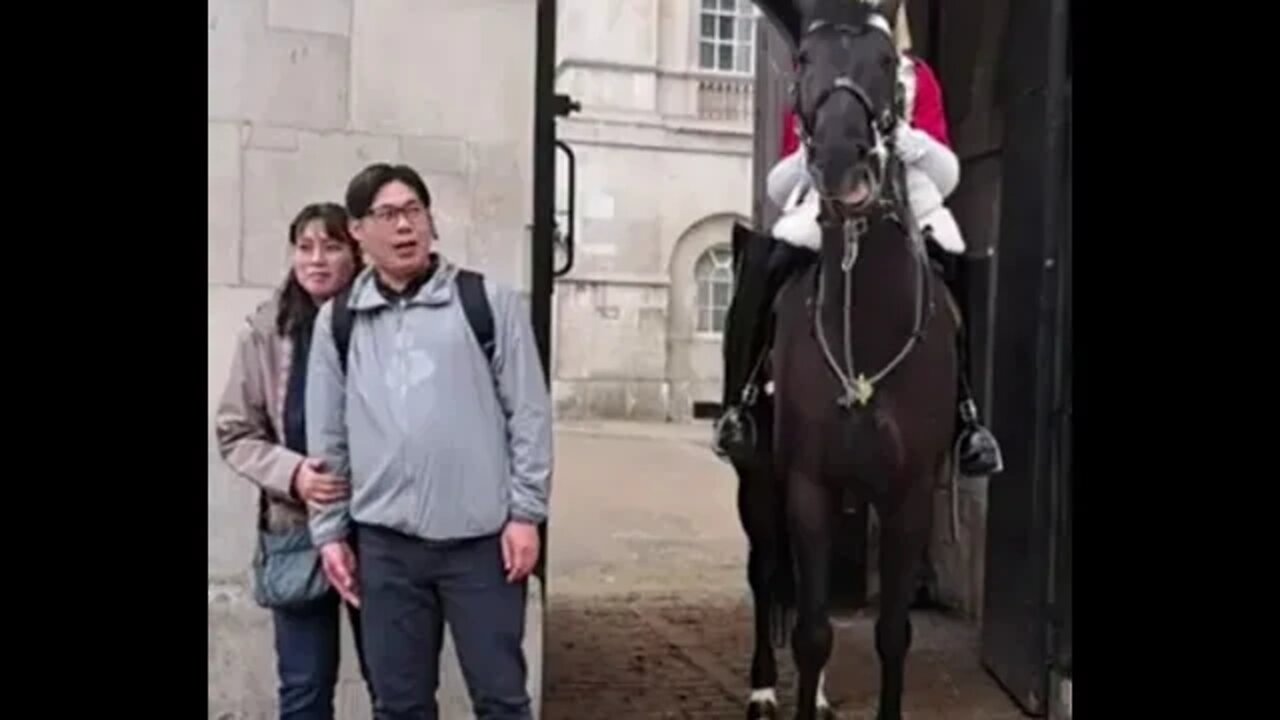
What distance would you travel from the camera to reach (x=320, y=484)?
3.68 m

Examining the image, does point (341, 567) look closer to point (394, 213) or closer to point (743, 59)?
point (394, 213)

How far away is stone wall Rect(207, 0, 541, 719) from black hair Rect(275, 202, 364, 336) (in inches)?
1.2

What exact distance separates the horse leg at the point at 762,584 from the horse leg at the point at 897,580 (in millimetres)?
441

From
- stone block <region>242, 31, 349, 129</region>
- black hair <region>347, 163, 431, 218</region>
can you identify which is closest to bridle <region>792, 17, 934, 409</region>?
black hair <region>347, 163, 431, 218</region>

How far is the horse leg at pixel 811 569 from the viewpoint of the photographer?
13.0 feet

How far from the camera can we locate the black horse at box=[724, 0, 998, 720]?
3680 mm

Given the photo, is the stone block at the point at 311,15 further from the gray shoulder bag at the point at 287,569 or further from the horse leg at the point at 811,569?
the horse leg at the point at 811,569

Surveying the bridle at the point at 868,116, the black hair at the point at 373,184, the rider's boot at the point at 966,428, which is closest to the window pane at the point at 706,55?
the rider's boot at the point at 966,428

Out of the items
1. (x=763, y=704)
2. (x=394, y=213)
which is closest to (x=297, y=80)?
(x=394, y=213)

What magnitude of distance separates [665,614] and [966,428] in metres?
2.63

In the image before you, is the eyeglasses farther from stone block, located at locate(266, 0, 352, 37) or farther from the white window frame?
the white window frame
